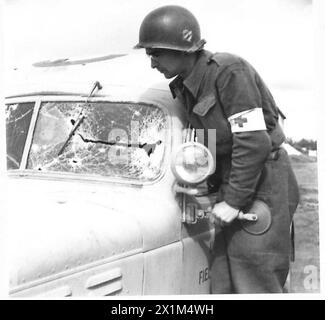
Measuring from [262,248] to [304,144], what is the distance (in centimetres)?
61

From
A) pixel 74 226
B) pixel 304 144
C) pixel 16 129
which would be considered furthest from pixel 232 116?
pixel 16 129

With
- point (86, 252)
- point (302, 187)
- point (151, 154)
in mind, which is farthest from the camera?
point (302, 187)

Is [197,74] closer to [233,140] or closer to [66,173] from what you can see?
[233,140]

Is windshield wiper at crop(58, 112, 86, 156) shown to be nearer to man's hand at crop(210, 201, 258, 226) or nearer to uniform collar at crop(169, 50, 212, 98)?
uniform collar at crop(169, 50, 212, 98)

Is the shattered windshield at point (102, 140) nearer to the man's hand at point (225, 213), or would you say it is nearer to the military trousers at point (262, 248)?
the man's hand at point (225, 213)

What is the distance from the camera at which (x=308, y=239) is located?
2744 mm

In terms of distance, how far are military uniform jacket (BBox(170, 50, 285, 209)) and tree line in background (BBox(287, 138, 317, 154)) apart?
21 cm

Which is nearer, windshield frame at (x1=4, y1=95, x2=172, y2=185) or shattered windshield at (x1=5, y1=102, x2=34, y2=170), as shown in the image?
windshield frame at (x1=4, y1=95, x2=172, y2=185)

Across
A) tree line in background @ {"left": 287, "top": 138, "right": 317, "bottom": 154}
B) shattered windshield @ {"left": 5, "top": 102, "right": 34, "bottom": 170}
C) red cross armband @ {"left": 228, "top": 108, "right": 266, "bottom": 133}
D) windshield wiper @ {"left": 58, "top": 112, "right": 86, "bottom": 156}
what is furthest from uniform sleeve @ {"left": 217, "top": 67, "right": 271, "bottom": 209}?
shattered windshield @ {"left": 5, "top": 102, "right": 34, "bottom": 170}

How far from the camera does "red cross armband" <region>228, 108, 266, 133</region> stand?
7.54ft
